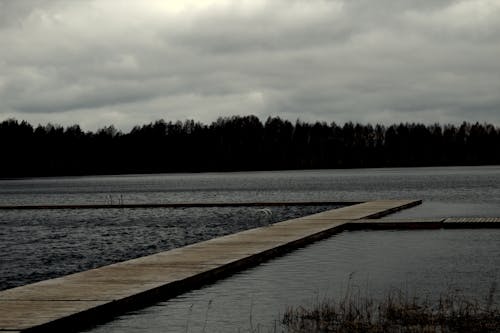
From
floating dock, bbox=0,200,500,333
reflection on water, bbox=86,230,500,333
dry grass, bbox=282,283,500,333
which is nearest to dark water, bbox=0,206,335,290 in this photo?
floating dock, bbox=0,200,500,333

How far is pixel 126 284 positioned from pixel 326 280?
386cm

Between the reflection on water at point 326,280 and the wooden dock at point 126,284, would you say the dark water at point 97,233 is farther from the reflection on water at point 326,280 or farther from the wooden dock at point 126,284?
the reflection on water at point 326,280

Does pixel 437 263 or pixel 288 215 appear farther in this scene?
pixel 288 215

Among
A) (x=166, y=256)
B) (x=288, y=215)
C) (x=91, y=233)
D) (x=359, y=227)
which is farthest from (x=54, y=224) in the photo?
(x=166, y=256)

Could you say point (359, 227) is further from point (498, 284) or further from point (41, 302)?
point (41, 302)

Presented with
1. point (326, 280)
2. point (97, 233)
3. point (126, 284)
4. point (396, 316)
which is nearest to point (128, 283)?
point (126, 284)

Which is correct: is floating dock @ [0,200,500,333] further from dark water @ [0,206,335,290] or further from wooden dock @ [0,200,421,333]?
dark water @ [0,206,335,290]

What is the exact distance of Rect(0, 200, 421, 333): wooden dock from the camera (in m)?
11.7

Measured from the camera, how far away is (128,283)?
14742 mm

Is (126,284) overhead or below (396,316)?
overhead

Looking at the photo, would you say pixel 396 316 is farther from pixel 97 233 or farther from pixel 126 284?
pixel 97 233

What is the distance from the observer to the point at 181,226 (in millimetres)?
37219

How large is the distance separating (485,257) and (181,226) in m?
19.7

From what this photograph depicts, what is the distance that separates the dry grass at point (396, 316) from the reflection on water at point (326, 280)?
41 cm
